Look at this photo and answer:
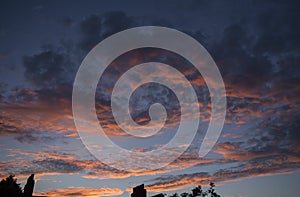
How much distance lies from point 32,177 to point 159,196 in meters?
14.5

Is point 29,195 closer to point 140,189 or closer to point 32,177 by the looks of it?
point 32,177

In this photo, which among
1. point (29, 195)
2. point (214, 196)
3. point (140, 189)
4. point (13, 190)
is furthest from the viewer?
point (214, 196)

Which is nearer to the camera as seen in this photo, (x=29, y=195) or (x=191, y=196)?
(x=29, y=195)

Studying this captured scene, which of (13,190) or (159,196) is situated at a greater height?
(13,190)

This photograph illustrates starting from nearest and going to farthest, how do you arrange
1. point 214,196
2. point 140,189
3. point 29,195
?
point 140,189
point 29,195
point 214,196

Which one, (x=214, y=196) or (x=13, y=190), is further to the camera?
(x=214, y=196)

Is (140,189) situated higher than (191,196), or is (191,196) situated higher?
(191,196)

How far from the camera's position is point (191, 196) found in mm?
49500

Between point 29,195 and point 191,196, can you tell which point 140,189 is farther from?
point 191,196

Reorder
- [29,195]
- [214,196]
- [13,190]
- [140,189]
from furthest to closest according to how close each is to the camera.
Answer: [214,196] → [13,190] → [29,195] → [140,189]

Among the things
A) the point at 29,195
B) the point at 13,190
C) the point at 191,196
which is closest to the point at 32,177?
the point at 29,195

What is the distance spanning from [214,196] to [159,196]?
37751 millimetres

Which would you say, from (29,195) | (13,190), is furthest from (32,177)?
(13,190)

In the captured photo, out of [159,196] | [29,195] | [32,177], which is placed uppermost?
[32,177]
